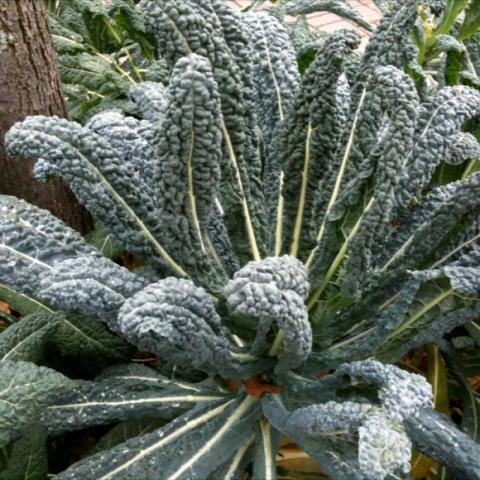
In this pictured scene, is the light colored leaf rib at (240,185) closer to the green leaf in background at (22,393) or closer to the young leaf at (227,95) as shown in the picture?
the young leaf at (227,95)

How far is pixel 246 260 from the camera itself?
3.03 ft

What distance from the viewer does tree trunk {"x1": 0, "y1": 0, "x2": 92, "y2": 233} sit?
1.08 metres

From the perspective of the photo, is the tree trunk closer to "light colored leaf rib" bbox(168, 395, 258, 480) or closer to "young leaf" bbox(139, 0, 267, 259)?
"young leaf" bbox(139, 0, 267, 259)

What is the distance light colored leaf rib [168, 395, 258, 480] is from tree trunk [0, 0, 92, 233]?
1.80 feet

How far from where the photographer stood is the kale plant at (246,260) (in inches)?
27.9

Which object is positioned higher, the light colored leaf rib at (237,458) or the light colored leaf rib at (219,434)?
the light colored leaf rib at (219,434)

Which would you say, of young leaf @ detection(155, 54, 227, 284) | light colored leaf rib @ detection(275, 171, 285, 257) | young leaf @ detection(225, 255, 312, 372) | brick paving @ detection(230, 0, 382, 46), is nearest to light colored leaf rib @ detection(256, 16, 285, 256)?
light colored leaf rib @ detection(275, 171, 285, 257)

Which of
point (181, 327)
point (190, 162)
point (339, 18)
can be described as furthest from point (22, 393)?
point (339, 18)

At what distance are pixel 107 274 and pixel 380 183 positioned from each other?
12.6 inches

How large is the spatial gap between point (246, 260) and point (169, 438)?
25 cm

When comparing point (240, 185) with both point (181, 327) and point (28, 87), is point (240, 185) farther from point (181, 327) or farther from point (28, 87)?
point (28, 87)

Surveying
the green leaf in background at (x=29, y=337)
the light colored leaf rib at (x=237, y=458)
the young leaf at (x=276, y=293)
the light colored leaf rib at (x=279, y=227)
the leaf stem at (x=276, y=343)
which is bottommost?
the green leaf in background at (x=29, y=337)

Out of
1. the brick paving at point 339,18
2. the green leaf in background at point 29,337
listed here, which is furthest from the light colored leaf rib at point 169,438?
the brick paving at point 339,18

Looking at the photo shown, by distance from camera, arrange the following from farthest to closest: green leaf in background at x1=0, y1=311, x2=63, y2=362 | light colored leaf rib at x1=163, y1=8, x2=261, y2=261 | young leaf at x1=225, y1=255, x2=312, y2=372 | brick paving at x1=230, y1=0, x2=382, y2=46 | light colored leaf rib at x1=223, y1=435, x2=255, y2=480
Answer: brick paving at x1=230, y1=0, x2=382, y2=46, green leaf in background at x1=0, y1=311, x2=63, y2=362, light colored leaf rib at x1=223, y1=435, x2=255, y2=480, light colored leaf rib at x1=163, y1=8, x2=261, y2=261, young leaf at x1=225, y1=255, x2=312, y2=372
